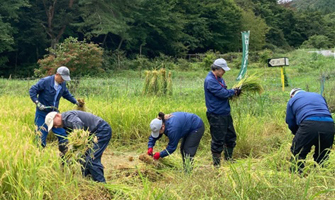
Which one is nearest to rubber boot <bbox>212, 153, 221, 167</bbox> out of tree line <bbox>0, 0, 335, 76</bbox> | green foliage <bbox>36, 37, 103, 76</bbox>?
green foliage <bbox>36, 37, 103, 76</bbox>

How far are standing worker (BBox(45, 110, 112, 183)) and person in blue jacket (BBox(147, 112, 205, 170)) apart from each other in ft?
1.80

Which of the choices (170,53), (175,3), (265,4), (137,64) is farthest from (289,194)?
(265,4)

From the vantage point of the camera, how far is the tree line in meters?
22.1

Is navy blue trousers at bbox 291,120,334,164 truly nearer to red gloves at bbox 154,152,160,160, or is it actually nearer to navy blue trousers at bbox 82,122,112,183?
red gloves at bbox 154,152,160,160

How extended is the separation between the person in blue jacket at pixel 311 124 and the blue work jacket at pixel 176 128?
114cm

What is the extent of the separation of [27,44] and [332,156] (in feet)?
75.8

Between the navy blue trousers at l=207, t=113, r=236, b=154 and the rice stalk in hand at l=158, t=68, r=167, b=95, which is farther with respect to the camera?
the rice stalk in hand at l=158, t=68, r=167, b=95

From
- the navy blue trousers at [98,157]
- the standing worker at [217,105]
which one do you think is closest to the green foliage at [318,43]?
the standing worker at [217,105]

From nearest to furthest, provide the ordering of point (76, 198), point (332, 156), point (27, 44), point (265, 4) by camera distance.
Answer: point (76, 198), point (332, 156), point (27, 44), point (265, 4)

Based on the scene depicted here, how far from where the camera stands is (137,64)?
23672mm

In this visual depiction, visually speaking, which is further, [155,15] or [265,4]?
[265,4]

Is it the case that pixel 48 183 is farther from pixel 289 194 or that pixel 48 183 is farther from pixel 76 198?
pixel 289 194

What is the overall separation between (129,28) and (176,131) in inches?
850

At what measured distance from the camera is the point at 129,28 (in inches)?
965
